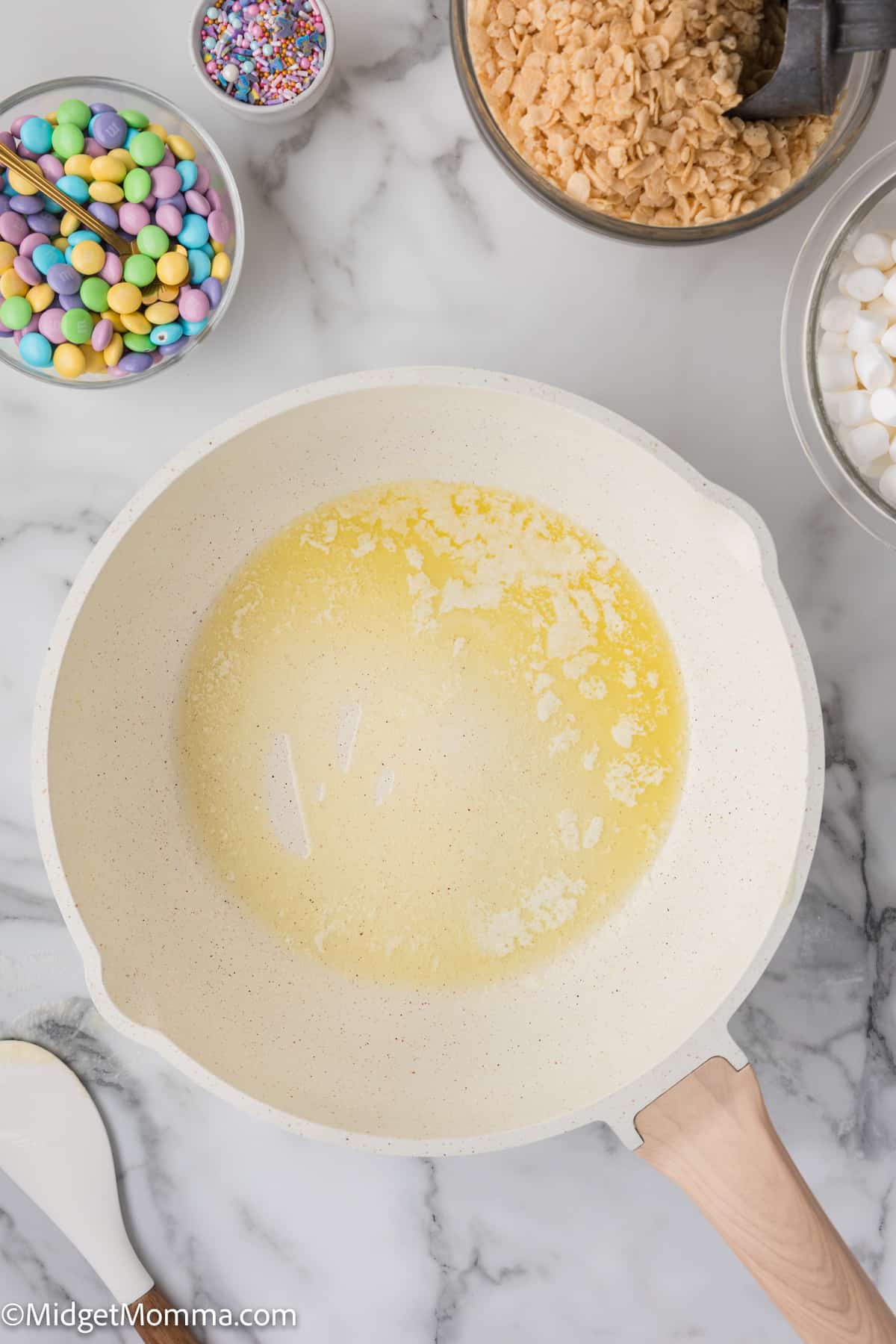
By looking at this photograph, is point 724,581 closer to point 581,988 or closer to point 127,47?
point 581,988

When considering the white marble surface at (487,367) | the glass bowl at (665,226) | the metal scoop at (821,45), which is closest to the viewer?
the metal scoop at (821,45)

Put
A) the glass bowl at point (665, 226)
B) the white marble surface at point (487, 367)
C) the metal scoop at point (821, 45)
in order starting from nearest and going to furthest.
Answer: the metal scoop at point (821, 45) → the glass bowl at point (665, 226) → the white marble surface at point (487, 367)

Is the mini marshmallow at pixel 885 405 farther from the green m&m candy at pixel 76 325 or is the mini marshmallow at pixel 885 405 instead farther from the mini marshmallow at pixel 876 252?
the green m&m candy at pixel 76 325

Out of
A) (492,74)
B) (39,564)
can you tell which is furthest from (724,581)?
(39,564)

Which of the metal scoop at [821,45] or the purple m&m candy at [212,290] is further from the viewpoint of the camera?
the purple m&m candy at [212,290]

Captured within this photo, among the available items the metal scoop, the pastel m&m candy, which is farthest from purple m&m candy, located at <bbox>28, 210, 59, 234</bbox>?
the metal scoop

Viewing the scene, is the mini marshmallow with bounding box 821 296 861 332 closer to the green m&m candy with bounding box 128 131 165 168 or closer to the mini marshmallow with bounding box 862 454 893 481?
the mini marshmallow with bounding box 862 454 893 481

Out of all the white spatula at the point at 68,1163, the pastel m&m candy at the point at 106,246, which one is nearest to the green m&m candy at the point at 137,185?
the pastel m&m candy at the point at 106,246

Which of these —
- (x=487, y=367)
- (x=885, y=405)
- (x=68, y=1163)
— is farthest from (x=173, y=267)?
(x=68, y=1163)
